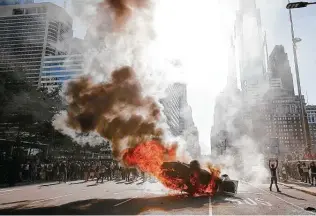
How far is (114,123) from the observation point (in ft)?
69.2

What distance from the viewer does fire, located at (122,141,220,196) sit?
16.0 metres

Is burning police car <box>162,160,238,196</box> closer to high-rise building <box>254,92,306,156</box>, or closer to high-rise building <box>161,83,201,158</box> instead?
high-rise building <box>161,83,201,158</box>

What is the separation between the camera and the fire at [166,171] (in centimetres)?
1599

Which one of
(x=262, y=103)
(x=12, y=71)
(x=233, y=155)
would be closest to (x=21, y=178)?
(x=12, y=71)

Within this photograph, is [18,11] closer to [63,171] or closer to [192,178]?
[63,171]

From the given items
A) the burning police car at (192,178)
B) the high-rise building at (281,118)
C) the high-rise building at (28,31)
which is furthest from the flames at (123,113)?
the high-rise building at (281,118)

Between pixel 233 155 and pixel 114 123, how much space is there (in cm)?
3124

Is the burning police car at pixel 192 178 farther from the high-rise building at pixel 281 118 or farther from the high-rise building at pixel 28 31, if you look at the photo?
the high-rise building at pixel 281 118

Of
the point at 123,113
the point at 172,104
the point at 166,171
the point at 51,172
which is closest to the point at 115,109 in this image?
the point at 123,113

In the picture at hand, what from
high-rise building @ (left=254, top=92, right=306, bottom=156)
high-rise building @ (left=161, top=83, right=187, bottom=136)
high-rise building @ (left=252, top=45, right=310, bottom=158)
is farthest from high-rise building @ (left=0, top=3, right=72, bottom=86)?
high-rise building @ (left=254, top=92, right=306, bottom=156)

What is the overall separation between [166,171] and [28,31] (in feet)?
60.2

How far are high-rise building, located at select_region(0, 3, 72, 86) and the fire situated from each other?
10.3 meters

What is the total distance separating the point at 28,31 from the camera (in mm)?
25047

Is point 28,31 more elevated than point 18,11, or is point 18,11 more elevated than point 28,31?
point 18,11
